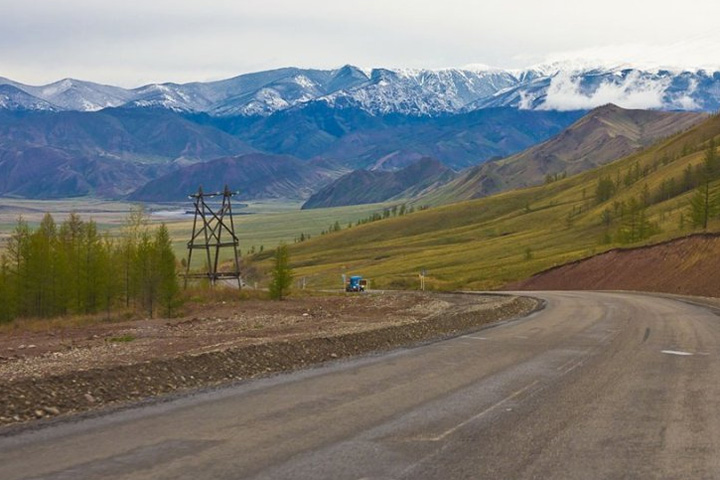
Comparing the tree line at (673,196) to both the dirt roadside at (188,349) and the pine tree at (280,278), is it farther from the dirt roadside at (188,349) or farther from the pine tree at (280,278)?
the dirt roadside at (188,349)

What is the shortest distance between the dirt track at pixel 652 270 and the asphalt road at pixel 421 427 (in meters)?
50.1

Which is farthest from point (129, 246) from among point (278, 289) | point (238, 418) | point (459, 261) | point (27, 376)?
point (459, 261)

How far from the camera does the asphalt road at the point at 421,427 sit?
1124 cm

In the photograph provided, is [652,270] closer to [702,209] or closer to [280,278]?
[702,209]

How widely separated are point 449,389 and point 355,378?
265cm

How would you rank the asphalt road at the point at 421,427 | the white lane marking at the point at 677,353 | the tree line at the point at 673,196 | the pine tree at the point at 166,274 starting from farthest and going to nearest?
1. the tree line at the point at 673,196
2. the pine tree at the point at 166,274
3. the white lane marking at the point at 677,353
4. the asphalt road at the point at 421,427

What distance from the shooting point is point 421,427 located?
45.3 ft

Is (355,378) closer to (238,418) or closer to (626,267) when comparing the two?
(238,418)

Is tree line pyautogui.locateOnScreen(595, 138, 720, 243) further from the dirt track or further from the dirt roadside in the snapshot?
the dirt roadside

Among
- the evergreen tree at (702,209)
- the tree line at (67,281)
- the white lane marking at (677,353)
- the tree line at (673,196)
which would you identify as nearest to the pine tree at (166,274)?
the tree line at (67,281)

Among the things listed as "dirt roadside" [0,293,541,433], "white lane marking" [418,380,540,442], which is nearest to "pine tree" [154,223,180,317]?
"dirt roadside" [0,293,541,433]

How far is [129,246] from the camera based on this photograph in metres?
68.7

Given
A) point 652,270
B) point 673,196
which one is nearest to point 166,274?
point 652,270

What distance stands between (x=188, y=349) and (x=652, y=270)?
66.7 metres
